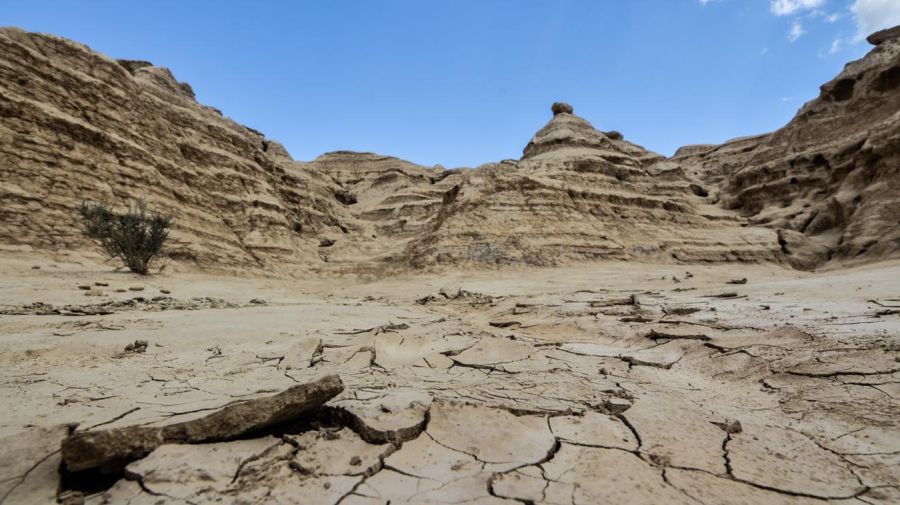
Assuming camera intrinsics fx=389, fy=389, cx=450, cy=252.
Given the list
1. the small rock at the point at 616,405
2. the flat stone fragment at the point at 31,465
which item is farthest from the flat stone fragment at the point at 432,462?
the flat stone fragment at the point at 31,465

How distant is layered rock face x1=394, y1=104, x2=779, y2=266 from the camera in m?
17.0

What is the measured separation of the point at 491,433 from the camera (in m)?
2.09

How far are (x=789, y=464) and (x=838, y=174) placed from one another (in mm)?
28178

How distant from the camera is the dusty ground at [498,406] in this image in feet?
5.20

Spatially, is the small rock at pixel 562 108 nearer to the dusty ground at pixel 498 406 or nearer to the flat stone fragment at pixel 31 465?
the dusty ground at pixel 498 406

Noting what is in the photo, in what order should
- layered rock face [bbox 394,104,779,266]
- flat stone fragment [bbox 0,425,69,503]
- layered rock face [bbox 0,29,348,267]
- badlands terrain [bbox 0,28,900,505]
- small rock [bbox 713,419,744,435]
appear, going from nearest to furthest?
flat stone fragment [bbox 0,425,69,503]
badlands terrain [bbox 0,28,900,505]
small rock [bbox 713,419,744,435]
layered rock face [bbox 0,29,348,267]
layered rock face [bbox 394,104,779,266]

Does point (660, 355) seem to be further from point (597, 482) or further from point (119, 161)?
point (119, 161)

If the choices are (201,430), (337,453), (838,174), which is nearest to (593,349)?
(337,453)

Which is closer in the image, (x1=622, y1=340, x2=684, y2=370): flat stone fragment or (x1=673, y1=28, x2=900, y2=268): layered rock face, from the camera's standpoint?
(x1=622, y1=340, x2=684, y2=370): flat stone fragment

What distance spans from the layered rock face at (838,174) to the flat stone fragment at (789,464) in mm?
18387

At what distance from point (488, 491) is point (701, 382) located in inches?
93.0

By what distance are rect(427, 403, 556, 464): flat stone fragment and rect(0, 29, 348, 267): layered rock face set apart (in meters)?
14.9

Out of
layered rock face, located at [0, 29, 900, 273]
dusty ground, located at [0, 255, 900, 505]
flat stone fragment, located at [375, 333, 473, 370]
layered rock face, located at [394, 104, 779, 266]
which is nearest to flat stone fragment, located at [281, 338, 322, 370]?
dusty ground, located at [0, 255, 900, 505]

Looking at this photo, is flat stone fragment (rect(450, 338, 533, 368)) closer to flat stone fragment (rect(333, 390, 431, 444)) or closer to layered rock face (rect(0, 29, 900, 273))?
flat stone fragment (rect(333, 390, 431, 444))
